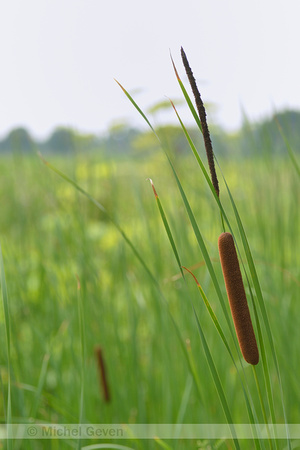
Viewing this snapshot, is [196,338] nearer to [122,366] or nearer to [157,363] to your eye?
[122,366]

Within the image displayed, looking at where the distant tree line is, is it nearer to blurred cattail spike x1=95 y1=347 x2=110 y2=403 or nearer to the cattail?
blurred cattail spike x1=95 y1=347 x2=110 y2=403

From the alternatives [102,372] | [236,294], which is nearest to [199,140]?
[102,372]

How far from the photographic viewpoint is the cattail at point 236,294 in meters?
0.39

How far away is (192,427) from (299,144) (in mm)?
775

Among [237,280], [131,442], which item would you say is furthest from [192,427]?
[237,280]

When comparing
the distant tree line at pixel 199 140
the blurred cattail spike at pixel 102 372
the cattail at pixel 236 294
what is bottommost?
the blurred cattail spike at pixel 102 372

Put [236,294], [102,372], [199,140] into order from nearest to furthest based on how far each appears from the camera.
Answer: [236,294], [102,372], [199,140]

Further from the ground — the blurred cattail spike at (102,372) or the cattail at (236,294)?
the cattail at (236,294)

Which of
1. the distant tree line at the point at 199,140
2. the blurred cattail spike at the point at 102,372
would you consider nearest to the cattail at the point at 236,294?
the blurred cattail spike at the point at 102,372

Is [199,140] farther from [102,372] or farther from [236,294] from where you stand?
[236,294]

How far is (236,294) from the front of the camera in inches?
15.8

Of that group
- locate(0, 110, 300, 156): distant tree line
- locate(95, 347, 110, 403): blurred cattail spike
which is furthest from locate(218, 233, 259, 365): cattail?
locate(0, 110, 300, 156): distant tree line

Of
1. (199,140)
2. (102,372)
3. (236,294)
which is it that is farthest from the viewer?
(199,140)

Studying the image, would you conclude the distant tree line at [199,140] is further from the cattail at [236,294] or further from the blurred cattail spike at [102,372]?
the cattail at [236,294]
